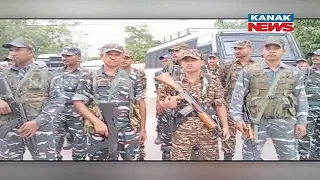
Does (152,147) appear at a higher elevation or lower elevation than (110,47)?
lower

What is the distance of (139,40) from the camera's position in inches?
144

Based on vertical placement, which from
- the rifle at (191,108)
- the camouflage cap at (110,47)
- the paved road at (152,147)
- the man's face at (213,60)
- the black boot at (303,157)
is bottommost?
the black boot at (303,157)

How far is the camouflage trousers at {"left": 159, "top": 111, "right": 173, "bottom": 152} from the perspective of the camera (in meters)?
3.70

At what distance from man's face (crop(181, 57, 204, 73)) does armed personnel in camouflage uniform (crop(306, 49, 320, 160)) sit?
3.37 feet

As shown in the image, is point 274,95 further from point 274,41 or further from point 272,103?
point 274,41

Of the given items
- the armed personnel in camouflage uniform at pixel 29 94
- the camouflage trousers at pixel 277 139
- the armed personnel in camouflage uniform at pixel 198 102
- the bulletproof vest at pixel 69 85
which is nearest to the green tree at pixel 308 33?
the camouflage trousers at pixel 277 139

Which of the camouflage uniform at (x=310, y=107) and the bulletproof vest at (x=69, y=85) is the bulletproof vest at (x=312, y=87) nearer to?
the camouflage uniform at (x=310, y=107)

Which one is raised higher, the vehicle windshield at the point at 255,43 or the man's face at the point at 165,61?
the vehicle windshield at the point at 255,43

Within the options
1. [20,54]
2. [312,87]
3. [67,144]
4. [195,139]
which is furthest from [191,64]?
[20,54]

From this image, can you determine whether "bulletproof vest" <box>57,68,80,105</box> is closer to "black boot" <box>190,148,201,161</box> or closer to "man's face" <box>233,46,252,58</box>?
"black boot" <box>190,148,201,161</box>

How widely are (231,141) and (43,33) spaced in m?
2.03

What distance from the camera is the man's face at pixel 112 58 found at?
146 inches

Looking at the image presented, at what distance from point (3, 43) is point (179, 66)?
5.44ft

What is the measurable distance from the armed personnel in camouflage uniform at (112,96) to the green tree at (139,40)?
0.11 metres
